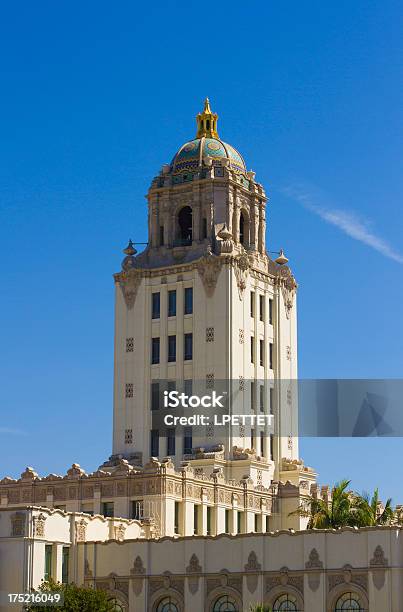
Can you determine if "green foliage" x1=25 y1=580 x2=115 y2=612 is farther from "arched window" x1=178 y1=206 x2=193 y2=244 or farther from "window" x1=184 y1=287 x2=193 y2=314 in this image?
"arched window" x1=178 y1=206 x2=193 y2=244

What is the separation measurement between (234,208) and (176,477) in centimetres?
2873

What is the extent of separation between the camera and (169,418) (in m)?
110

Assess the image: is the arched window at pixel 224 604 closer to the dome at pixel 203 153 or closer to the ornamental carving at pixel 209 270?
the ornamental carving at pixel 209 270

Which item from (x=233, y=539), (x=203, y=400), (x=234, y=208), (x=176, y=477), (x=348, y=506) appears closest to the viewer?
(x=233, y=539)

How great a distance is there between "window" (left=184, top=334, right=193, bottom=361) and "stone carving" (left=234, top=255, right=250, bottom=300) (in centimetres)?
504

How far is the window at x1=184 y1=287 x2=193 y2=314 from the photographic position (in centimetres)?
11067

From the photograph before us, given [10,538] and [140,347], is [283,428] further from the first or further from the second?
[10,538]

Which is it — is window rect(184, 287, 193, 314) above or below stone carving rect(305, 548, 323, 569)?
above

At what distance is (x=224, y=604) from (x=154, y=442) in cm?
3142

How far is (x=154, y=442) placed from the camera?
109 meters

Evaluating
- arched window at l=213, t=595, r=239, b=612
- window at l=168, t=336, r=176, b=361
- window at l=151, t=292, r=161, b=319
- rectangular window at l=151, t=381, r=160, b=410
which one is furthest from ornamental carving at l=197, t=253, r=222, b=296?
arched window at l=213, t=595, r=239, b=612

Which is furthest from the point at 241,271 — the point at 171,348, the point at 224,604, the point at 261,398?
the point at 224,604

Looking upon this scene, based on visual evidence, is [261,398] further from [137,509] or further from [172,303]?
[137,509]

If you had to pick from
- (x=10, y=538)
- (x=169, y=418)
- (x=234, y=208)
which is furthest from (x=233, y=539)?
(x=234, y=208)
